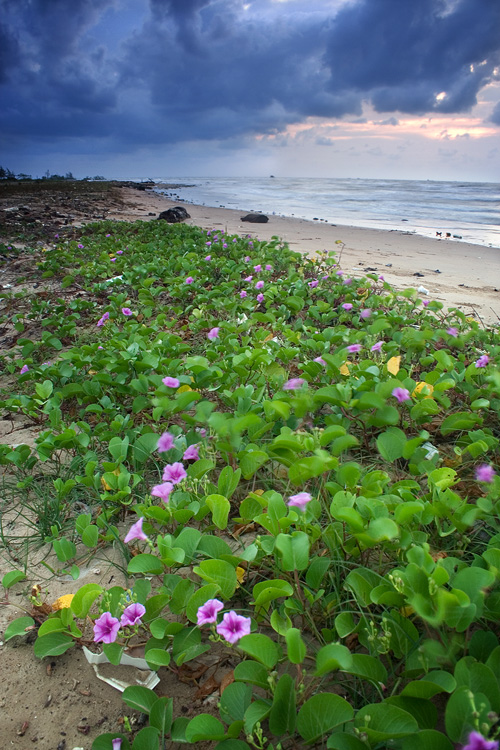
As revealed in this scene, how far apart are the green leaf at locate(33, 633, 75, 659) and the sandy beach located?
3259 millimetres

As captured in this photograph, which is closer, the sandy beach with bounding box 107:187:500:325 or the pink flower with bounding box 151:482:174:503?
the pink flower with bounding box 151:482:174:503

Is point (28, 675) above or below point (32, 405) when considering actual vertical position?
below

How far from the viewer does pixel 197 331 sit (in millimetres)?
3330

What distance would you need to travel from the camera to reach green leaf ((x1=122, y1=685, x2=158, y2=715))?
1104 mm

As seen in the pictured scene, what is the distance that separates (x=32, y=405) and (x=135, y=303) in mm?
2098

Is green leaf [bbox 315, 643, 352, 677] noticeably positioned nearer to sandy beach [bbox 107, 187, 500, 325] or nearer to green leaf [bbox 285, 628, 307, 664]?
green leaf [bbox 285, 628, 307, 664]

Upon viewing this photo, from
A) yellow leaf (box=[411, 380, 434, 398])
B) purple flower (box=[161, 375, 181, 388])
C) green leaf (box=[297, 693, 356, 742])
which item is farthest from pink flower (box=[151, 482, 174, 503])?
yellow leaf (box=[411, 380, 434, 398])

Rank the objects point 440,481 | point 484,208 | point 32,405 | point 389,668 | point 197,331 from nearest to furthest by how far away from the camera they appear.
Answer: point 389,668, point 440,481, point 32,405, point 197,331, point 484,208

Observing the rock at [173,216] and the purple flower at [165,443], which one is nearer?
the purple flower at [165,443]

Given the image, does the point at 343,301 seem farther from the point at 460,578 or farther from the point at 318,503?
the point at 460,578

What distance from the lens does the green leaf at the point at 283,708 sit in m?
0.98

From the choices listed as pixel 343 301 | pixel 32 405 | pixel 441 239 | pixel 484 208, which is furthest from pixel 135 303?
pixel 484 208

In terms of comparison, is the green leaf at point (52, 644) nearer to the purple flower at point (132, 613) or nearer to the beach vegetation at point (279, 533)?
the beach vegetation at point (279, 533)

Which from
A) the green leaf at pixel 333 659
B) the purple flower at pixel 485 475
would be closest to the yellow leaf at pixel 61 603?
the green leaf at pixel 333 659
